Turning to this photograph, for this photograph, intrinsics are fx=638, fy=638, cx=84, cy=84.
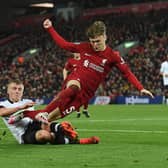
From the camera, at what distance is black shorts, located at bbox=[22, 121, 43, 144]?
9.54 metres

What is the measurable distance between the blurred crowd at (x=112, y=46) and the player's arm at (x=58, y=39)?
856 inches

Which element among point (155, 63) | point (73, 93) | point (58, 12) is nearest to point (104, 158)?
point (73, 93)

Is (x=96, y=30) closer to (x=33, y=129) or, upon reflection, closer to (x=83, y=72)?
(x=83, y=72)

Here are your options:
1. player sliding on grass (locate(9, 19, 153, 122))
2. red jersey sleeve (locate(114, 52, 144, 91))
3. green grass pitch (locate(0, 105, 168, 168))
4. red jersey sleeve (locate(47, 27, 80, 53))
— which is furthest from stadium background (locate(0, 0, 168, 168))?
red jersey sleeve (locate(47, 27, 80, 53))

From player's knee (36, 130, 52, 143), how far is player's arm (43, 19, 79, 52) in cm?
191

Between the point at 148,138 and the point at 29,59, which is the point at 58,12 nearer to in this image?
the point at 29,59

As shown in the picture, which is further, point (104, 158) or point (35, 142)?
point (35, 142)

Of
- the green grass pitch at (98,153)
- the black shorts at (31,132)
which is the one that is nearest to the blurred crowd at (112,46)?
the green grass pitch at (98,153)

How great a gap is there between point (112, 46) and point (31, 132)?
1264 inches

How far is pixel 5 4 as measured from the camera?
124 ft

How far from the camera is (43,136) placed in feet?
30.8

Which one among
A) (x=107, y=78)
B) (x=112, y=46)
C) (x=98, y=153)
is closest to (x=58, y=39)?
(x=98, y=153)

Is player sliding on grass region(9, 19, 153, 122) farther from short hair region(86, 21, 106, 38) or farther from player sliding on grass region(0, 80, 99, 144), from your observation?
player sliding on grass region(0, 80, 99, 144)

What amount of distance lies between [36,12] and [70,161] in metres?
48.1
